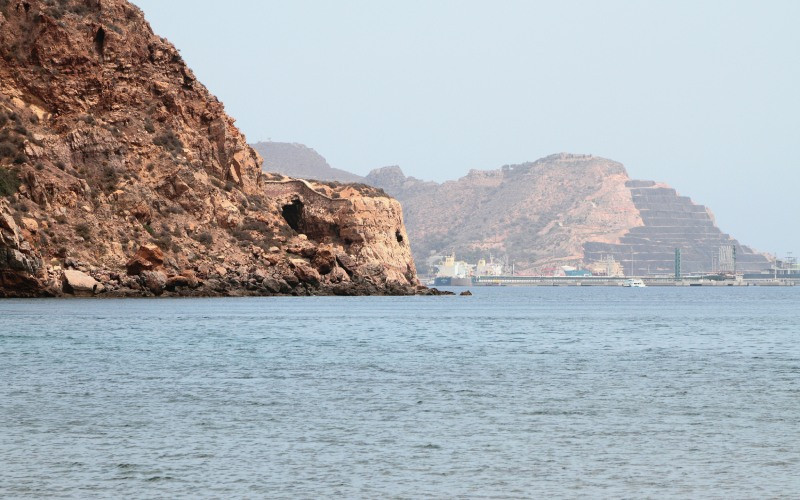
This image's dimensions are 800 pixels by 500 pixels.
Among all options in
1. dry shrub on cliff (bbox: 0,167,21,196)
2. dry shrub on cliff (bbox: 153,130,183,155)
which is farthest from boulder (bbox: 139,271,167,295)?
dry shrub on cliff (bbox: 153,130,183,155)

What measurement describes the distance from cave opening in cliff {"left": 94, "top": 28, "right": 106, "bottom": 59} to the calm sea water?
71.1 metres

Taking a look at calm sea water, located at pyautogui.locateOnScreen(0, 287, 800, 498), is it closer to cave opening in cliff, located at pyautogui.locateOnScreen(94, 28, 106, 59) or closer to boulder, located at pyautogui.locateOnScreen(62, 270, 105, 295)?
boulder, located at pyautogui.locateOnScreen(62, 270, 105, 295)

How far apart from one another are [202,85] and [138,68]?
32.3 ft

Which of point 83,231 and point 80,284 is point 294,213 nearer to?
point 83,231

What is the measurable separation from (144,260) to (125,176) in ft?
56.0

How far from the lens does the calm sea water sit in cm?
1714

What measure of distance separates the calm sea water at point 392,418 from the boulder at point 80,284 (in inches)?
1708

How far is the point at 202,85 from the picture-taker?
12669 centimetres

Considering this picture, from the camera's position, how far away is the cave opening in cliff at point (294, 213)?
5568 inches

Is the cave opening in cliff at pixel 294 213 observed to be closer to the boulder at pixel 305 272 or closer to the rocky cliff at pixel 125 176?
the rocky cliff at pixel 125 176

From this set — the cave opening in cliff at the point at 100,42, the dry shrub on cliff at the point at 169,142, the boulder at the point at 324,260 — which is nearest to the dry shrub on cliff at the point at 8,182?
the dry shrub on cliff at the point at 169,142

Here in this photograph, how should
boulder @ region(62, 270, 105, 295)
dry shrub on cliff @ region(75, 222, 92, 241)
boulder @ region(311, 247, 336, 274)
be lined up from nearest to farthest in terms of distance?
boulder @ region(62, 270, 105, 295) → dry shrub on cliff @ region(75, 222, 92, 241) → boulder @ region(311, 247, 336, 274)

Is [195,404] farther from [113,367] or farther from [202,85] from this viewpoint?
[202,85]

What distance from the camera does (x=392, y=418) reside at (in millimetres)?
23703
